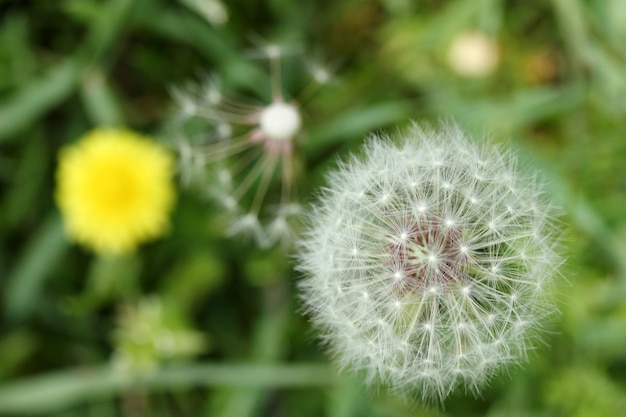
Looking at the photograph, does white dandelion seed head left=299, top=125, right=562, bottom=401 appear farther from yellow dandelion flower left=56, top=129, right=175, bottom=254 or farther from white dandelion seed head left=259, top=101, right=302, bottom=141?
yellow dandelion flower left=56, top=129, right=175, bottom=254

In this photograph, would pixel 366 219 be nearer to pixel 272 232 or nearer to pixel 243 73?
pixel 272 232

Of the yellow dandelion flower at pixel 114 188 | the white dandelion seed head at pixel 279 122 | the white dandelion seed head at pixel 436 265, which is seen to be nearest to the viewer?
the white dandelion seed head at pixel 436 265

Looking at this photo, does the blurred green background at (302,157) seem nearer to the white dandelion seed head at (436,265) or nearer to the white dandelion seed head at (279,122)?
the white dandelion seed head at (279,122)

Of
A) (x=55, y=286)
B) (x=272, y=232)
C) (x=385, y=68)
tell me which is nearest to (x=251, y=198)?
(x=272, y=232)

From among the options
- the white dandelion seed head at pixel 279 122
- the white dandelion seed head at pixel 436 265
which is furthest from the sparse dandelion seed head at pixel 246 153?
the white dandelion seed head at pixel 436 265

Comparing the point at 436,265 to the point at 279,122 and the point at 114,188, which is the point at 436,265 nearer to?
the point at 279,122

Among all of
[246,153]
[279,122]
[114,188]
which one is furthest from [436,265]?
[114,188]
